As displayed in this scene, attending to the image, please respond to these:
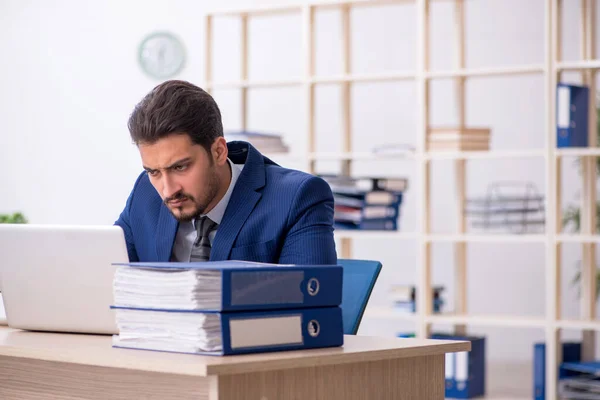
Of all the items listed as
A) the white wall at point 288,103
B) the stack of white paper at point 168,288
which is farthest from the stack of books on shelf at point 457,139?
the stack of white paper at point 168,288

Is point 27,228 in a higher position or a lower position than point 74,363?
higher

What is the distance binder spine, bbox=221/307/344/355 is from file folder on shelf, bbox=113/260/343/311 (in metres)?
0.01

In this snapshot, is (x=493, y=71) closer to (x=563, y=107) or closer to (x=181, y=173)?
(x=563, y=107)

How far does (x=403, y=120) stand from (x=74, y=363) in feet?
16.8

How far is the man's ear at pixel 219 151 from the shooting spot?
7.91 feet

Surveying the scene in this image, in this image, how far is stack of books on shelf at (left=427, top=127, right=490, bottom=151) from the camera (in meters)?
4.82

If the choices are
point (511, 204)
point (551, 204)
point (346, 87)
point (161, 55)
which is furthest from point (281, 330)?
point (161, 55)

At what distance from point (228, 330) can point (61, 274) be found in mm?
558

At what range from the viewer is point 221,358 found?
1.48 m

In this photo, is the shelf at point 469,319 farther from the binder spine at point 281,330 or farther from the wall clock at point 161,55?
the binder spine at point 281,330

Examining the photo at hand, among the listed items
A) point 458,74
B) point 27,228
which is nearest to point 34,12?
point 458,74

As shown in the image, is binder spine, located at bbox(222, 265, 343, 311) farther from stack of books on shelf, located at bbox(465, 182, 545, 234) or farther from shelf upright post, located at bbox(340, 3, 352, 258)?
stack of books on shelf, located at bbox(465, 182, 545, 234)

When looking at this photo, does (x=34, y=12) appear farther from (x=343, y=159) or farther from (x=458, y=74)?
(x=458, y=74)

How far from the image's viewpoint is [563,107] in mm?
4613
